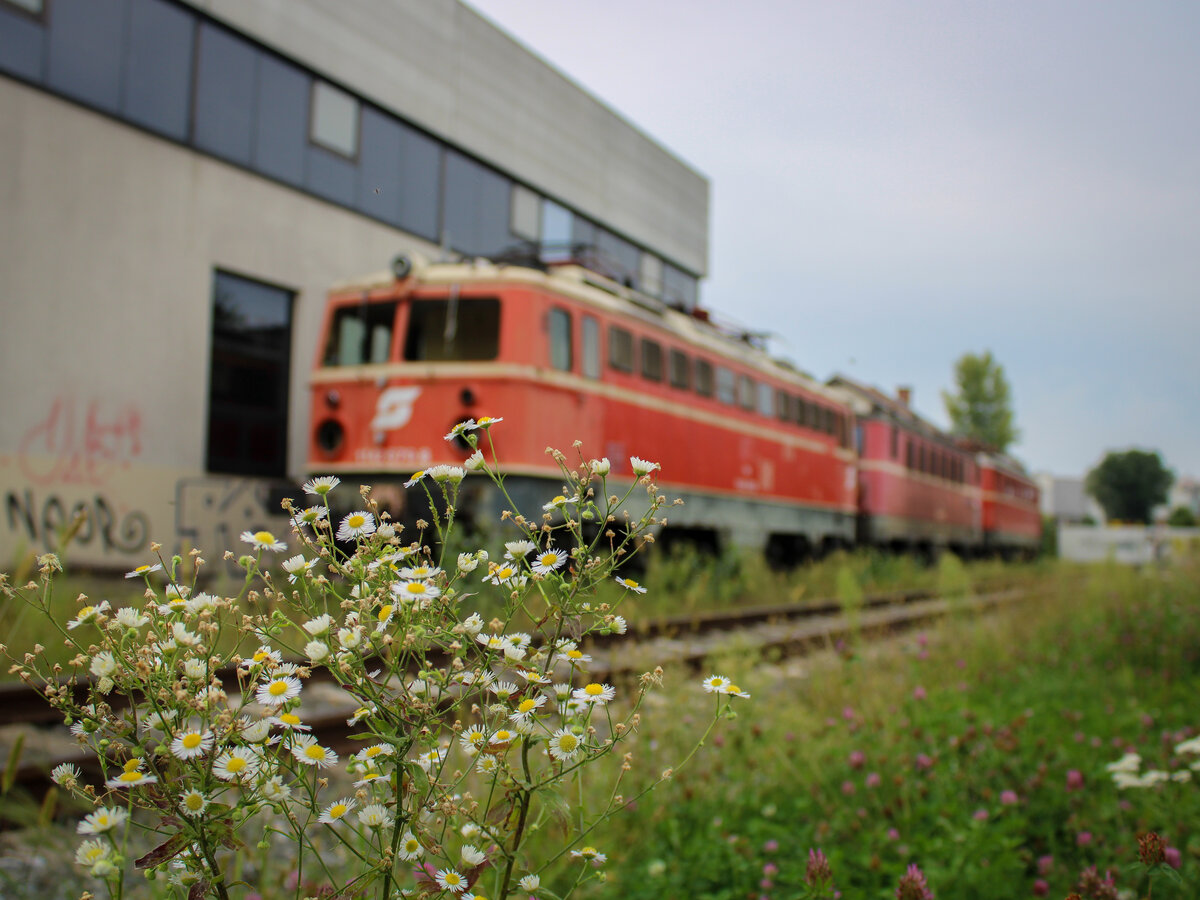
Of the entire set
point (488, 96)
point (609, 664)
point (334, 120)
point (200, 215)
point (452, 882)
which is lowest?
point (609, 664)

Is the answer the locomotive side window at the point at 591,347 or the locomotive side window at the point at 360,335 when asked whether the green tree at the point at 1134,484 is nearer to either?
the locomotive side window at the point at 591,347

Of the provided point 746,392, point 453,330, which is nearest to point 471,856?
point 453,330

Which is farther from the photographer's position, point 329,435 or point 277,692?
point 329,435

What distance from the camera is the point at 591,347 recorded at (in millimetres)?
9062

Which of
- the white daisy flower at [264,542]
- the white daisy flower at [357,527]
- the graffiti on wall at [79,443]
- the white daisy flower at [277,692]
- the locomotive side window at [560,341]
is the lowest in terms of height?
the white daisy flower at [277,692]

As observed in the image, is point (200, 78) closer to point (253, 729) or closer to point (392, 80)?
point (392, 80)

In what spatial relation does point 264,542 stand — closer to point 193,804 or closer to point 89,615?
point 89,615

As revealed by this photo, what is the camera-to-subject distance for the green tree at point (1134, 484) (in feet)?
211

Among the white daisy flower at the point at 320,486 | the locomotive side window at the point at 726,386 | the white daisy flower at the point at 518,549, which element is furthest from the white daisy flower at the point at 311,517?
the locomotive side window at the point at 726,386

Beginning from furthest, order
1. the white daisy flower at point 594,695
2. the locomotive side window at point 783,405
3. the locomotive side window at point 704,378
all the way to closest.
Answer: the locomotive side window at point 783,405, the locomotive side window at point 704,378, the white daisy flower at point 594,695

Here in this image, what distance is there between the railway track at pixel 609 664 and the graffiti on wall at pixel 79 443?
6.14 metres

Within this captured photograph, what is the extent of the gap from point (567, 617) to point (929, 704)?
3836 mm

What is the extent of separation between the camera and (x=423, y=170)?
1568 cm

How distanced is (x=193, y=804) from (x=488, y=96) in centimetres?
1705
